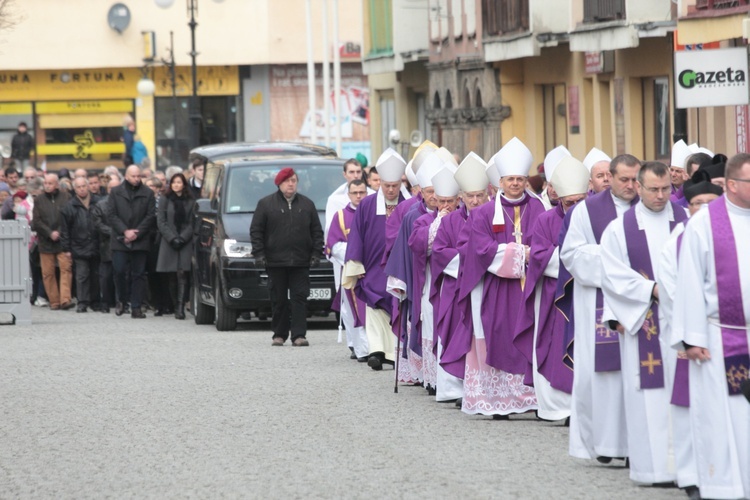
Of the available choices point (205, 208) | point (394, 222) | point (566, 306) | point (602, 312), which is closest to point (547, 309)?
point (566, 306)

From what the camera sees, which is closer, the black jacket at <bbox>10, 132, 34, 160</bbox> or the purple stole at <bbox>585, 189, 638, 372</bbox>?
the purple stole at <bbox>585, 189, 638, 372</bbox>

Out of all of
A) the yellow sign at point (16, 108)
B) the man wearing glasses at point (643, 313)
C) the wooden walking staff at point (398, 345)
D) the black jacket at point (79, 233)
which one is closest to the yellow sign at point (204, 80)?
the yellow sign at point (16, 108)

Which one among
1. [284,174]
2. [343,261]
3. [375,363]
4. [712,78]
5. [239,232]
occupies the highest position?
[712,78]

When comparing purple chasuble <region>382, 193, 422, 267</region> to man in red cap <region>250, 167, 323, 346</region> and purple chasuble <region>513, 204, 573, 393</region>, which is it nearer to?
A: man in red cap <region>250, 167, 323, 346</region>

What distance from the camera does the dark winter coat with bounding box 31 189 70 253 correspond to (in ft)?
86.2

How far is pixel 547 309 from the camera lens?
41.8 feet

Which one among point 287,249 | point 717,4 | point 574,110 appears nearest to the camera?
point 287,249

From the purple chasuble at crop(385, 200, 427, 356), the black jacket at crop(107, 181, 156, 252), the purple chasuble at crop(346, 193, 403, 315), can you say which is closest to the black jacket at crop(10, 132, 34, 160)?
the black jacket at crop(107, 181, 156, 252)

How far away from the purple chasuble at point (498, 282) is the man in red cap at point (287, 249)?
596cm

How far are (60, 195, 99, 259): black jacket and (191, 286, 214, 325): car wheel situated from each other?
278 cm

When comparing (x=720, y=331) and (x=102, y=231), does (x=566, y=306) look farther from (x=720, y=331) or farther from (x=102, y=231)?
(x=102, y=231)

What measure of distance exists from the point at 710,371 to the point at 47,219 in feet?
60.3

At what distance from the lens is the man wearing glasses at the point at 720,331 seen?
29.3 feet

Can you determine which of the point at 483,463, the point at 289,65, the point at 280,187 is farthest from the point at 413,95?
the point at 483,463
